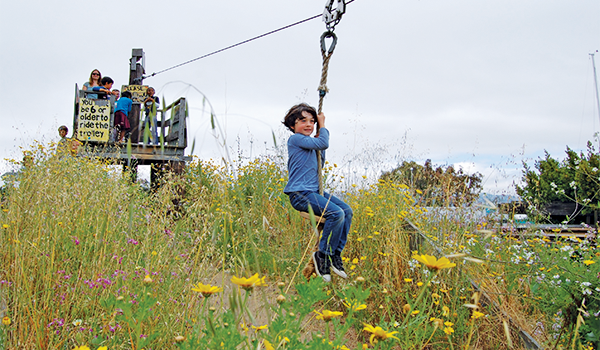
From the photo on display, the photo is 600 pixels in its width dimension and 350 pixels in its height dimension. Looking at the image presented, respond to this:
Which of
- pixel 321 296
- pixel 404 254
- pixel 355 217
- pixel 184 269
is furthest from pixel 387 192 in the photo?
pixel 321 296

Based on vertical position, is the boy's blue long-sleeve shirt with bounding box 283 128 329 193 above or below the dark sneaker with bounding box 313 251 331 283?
above

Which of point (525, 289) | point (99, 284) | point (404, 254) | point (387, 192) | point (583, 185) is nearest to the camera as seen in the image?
point (99, 284)

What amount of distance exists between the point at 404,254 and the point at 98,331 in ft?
7.77

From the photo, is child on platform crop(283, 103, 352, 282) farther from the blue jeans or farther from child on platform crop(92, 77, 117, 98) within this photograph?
child on platform crop(92, 77, 117, 98)

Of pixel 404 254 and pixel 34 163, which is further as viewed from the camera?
pixel 34 163

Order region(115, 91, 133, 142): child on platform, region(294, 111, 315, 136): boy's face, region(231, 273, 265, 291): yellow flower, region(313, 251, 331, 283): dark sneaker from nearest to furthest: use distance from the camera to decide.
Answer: region(231, 273, 265, 291): yellow flower, region(313, 251, 331, 283): dark sneaker, region(294, 111, 315, 136): boy's face, region(115, 91, 133, 142): child on platform

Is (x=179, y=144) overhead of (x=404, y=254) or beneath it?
overhead

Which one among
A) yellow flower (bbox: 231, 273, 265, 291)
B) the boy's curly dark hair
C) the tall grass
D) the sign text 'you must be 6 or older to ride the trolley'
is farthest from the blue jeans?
the sign text 'you must be 6 or older to ride the trolley'

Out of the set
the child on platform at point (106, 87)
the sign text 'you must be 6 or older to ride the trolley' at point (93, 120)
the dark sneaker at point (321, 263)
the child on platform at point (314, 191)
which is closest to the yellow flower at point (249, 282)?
the child on platform at point (314, 191)

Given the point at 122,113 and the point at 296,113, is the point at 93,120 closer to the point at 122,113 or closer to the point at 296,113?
the point at 122,113

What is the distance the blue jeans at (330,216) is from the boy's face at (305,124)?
0.57 meters

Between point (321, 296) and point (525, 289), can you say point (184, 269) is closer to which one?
point (321, 296)

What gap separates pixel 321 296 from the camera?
1.48 meters

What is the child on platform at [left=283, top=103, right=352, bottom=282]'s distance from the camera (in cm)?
301
